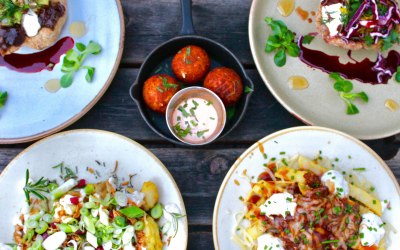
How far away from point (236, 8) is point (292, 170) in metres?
0.98

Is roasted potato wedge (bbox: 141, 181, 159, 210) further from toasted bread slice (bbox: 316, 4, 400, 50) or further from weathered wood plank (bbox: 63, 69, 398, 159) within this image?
toasted bread slice (bbox: 316, 4, 400, 50)

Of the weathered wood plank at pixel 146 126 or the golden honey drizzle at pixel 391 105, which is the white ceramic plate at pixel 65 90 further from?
the golden honey drizzle at pixel 391 105

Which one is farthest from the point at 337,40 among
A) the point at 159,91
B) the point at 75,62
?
the point at 75,62

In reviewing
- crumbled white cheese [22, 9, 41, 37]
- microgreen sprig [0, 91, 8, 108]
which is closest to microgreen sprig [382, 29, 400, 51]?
crumbled white cheese [22, 9, 41, 37]

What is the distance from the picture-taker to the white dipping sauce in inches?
91.2

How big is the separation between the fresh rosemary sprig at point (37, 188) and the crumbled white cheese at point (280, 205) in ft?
3.68

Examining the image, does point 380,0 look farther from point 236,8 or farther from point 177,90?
point 177,90

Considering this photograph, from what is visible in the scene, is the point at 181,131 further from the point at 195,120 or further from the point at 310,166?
the point at 310,166

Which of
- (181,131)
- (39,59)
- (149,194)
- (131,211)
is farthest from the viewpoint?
(39,59)

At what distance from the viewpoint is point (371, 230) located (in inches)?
85.3

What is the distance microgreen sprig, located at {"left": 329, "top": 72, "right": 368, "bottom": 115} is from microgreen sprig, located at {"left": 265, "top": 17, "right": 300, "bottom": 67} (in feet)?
0.92

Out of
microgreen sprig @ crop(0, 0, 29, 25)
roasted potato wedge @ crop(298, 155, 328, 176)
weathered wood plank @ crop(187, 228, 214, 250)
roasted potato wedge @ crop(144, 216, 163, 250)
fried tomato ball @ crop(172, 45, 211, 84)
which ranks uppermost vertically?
microgreen sprig @ crop(0, 0, 29, 25)

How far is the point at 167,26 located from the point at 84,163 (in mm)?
892

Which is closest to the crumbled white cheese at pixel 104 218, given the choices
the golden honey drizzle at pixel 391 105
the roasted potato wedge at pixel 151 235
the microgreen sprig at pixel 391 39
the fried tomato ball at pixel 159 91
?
the roasted potato wedge at pixel 151 235
